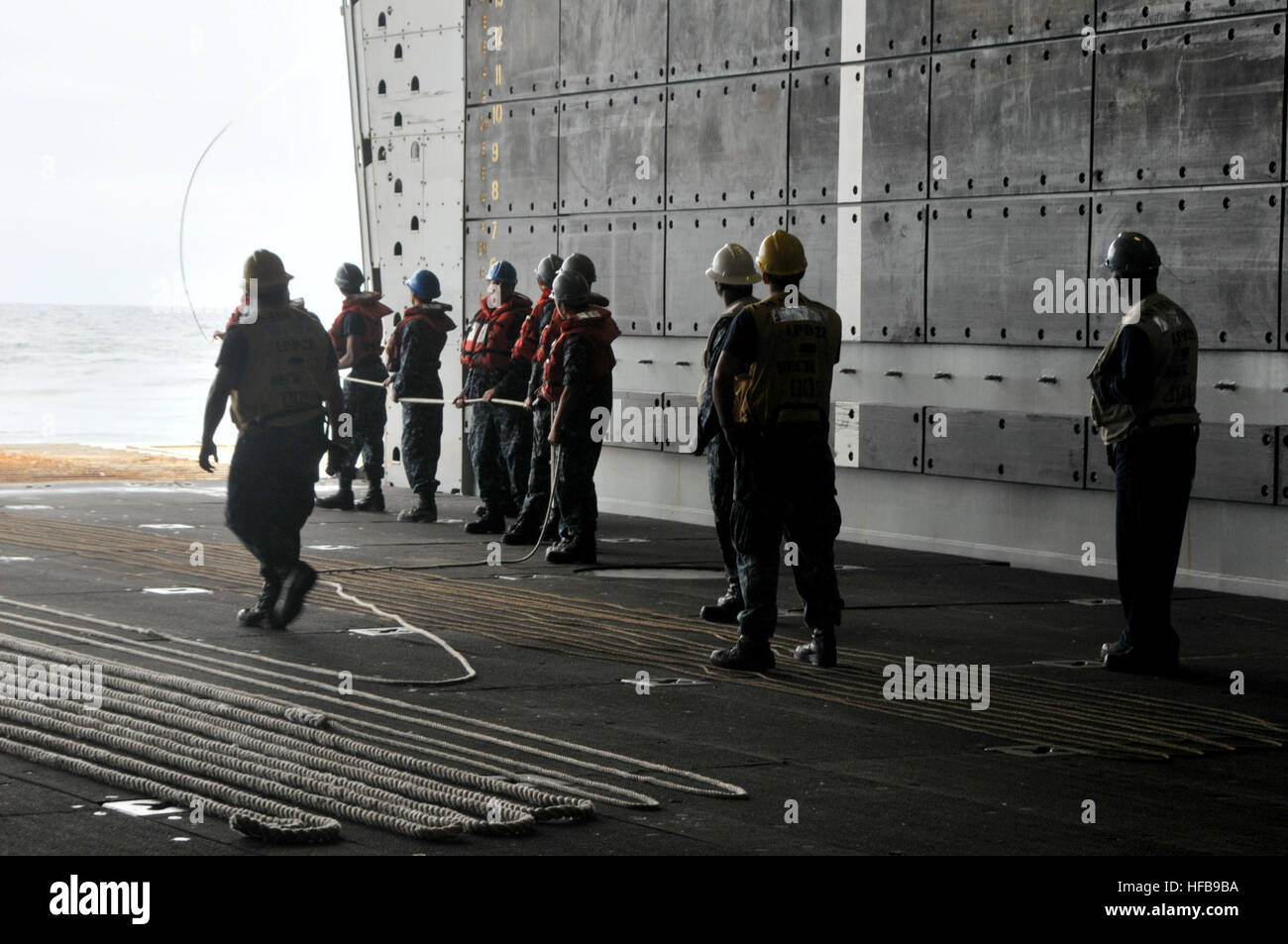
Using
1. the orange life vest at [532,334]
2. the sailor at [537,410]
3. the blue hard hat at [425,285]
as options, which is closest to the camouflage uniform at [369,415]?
the blue hard hat at [425,285]

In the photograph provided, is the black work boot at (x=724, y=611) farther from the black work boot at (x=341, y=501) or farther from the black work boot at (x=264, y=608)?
the black work boot at (x=341, y=501)

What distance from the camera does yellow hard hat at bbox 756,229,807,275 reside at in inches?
340

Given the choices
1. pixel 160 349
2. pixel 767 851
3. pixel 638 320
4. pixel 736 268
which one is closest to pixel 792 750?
pixel 767 851

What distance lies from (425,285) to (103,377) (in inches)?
1633

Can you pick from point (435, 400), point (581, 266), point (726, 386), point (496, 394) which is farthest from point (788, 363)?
point (435, 400)

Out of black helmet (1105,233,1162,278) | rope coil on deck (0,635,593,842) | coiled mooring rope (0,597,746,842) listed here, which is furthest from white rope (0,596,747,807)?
black helmet (1105,233,1162,278)

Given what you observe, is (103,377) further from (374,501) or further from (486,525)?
(486,525)

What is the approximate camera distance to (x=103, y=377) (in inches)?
2138

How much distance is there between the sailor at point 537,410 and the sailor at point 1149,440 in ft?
17.1

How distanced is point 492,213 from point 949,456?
258 inches

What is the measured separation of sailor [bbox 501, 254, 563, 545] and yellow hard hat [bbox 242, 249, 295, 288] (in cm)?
359

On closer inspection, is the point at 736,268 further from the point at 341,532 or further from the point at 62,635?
the point at 341,532

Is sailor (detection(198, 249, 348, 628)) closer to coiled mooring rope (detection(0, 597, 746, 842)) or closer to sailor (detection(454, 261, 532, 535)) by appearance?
coiled mooring rope (detection(0, 597, 746, 842))
